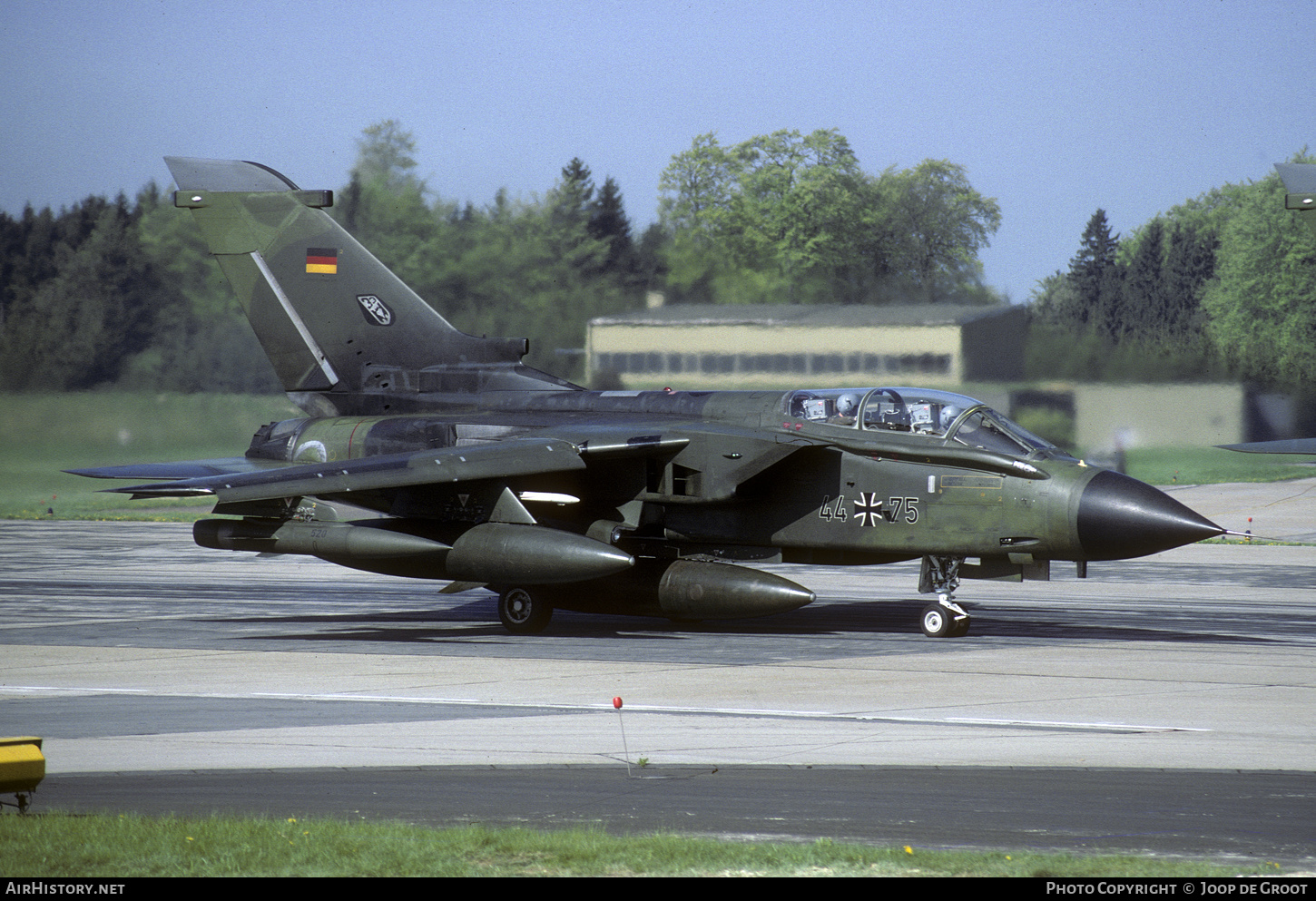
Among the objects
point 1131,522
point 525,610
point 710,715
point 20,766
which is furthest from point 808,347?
point 20,766

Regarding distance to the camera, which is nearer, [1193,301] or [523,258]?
[1193,301]

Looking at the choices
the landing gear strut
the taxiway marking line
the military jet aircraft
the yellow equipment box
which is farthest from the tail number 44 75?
the yellow equipment box

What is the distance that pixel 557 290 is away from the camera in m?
29.3

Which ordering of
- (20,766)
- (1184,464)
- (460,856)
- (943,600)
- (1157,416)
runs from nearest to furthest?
(460,856)
(20,766)
(943,600)
(1157,416)
(1184,464)

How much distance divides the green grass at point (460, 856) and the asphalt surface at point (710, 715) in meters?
0.45

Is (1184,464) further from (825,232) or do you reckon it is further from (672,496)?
(672,496)

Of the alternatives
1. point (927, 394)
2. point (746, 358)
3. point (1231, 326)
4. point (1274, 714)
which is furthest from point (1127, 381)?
point (1274, 714)

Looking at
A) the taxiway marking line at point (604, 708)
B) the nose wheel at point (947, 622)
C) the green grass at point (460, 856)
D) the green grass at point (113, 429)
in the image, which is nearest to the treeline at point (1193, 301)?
the nose wheel at point (947, 622)

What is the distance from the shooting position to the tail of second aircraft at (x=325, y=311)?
20844 mm

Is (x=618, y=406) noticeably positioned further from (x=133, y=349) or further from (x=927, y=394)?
(x=133, y=349)

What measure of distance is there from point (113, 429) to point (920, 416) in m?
18.3

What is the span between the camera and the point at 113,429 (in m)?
28.5

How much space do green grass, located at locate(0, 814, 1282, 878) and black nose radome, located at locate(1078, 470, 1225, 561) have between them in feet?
27.9

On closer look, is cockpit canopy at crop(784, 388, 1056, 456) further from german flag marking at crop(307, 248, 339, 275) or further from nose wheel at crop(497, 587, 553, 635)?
german flag marking at crop(307, 248, 339, 275)
